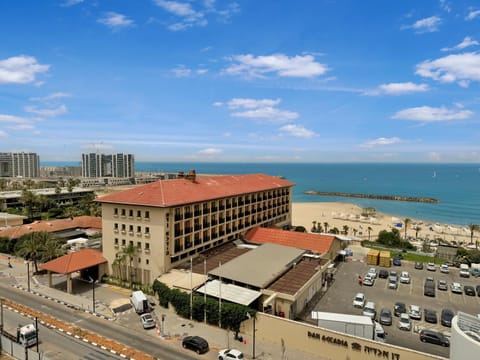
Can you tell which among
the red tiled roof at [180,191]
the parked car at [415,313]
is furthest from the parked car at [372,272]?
the red tiled roof at [180,191]

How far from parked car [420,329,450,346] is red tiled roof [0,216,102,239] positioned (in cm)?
6970

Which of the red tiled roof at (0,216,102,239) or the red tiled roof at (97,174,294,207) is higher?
the red tiled roof at (97,174,294,207)

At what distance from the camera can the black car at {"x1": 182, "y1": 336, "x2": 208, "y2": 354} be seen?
101 feet

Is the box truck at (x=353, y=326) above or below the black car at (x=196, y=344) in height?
above

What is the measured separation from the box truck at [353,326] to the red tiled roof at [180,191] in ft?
79.4

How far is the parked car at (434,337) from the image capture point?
33.3 meters

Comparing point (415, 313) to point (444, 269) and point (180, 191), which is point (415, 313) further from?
point (180, 191)

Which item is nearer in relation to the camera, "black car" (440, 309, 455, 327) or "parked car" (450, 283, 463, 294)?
"black car" (440, 309, 455, 327)

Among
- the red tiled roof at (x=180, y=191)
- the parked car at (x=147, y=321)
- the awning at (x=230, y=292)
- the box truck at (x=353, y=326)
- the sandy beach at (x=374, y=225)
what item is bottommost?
the sandy beach at (x=374, y=225)

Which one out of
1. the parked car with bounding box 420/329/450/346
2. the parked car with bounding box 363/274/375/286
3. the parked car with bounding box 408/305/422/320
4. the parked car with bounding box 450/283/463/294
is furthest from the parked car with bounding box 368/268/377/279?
the parked car with bounding box 420/329/450/346

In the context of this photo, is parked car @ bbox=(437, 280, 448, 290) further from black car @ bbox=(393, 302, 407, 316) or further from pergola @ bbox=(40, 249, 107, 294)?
pergola @ bbox=(40, 249, 107, 294)

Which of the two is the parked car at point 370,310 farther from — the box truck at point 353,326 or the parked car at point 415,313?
the box truck at point 353,326

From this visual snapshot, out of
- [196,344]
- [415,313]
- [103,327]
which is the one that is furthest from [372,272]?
[103,327]

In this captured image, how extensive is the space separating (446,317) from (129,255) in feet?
132
